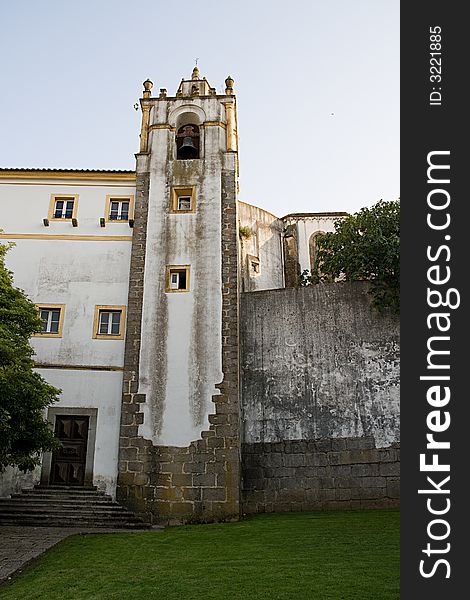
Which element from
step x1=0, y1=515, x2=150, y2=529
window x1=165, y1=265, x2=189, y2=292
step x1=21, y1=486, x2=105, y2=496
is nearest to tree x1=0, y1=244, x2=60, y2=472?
step x1=0, y1=515, x2=150, y2=529

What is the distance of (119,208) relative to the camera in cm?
1658

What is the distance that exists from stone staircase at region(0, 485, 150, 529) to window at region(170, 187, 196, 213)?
736cm

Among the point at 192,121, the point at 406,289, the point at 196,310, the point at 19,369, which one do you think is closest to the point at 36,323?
the point at 19,369

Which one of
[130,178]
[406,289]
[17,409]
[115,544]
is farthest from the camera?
[130,178]

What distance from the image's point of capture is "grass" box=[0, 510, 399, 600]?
6.75m

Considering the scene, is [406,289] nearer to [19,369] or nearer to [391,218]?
[19,369]

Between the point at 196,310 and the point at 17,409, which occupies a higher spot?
the point at 196,310

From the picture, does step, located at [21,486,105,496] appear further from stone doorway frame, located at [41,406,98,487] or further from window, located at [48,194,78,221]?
window, located at [48,194,78,221]

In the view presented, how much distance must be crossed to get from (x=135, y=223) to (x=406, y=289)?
12092mm

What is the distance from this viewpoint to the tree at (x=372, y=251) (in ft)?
50.3

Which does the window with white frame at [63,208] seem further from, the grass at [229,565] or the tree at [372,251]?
the grass at [229,565]

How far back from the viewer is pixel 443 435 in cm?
426

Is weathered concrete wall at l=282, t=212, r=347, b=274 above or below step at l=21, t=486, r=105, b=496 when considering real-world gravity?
above

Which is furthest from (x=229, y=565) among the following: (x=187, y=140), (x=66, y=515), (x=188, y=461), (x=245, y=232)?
(x=245, y=232)
